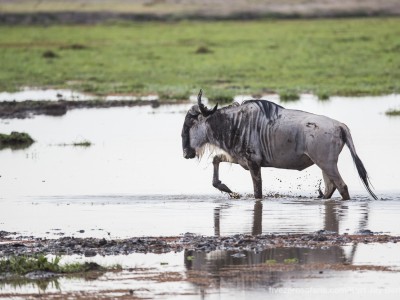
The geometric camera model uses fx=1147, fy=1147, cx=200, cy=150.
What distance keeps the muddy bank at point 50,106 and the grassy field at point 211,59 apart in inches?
64.6

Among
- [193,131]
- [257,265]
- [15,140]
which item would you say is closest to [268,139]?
[193,131]

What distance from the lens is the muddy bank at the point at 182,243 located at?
11.2m

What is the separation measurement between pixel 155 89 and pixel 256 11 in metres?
42.0

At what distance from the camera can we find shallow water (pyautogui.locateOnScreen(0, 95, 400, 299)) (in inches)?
384

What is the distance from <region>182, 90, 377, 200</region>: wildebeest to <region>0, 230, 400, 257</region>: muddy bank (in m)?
2.71

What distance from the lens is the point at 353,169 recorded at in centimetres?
1770

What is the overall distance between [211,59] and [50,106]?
50.8 feet

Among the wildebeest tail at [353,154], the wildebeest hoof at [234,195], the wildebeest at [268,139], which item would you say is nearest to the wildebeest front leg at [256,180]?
the wildebeest at [268,139]

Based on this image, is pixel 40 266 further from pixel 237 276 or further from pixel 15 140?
pixel 15 140

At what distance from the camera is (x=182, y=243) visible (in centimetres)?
1152

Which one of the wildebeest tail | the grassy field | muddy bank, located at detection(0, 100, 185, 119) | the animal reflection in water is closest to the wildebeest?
the wildebeest tail

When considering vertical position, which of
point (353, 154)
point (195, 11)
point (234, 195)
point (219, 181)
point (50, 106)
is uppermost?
point (195, 11)

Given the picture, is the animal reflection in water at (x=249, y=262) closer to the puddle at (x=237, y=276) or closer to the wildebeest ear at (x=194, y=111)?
the puddle at (x=237, y=276)

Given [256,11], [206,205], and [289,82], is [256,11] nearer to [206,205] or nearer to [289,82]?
[289,82]
